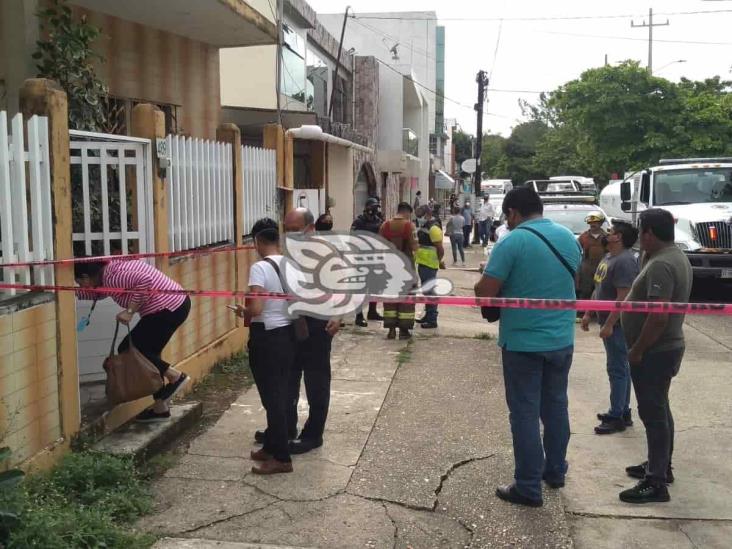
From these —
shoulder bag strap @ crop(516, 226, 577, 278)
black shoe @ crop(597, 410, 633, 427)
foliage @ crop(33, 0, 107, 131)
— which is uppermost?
foliage @ crop(33, 0, 107, 131)

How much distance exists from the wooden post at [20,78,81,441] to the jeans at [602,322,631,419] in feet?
12.2

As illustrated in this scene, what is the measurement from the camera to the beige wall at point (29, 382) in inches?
153

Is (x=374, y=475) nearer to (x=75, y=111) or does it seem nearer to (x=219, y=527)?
(x=219, y=527)

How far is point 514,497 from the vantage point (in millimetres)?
4234

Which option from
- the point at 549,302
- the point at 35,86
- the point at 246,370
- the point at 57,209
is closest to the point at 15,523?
the point at 57,209

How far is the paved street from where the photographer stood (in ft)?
12.7

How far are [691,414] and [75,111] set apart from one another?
5.97 meters

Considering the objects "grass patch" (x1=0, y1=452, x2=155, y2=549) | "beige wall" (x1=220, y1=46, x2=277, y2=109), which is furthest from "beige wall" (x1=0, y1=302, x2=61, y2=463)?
"beige wall" (x1=220, y1=46, x2=277, y2=109)

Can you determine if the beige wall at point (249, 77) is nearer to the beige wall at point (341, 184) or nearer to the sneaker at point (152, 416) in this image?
the beige wall at point (341, 184)

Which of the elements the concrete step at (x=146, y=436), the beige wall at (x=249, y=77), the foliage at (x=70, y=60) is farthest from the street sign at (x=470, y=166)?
the concrete step at (x=146, y=436)

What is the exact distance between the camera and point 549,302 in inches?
160

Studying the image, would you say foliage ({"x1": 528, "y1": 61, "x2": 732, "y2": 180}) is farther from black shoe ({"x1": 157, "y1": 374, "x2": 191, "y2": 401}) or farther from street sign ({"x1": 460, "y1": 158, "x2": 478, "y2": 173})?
black shoe ({"x1": 157, "y1": 374, "x2": 191, "y2": 401})

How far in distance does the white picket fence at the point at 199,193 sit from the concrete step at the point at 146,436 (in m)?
1.50

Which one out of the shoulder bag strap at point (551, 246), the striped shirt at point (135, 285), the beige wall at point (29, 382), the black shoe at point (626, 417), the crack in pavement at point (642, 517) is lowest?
the crack in pavement at point (642, 517)
